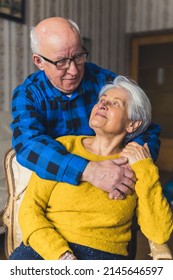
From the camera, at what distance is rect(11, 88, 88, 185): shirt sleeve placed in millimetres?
1127

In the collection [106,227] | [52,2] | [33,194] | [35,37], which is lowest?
[106,227]

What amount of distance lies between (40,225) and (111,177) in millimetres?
304

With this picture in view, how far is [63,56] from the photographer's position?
1.30 metres

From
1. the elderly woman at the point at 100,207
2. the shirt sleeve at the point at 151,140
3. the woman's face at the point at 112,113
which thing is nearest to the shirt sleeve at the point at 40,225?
the elderly woman at the point at 100,207

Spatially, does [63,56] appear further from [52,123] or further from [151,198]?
[151,198]

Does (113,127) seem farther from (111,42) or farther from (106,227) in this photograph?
(111,42)

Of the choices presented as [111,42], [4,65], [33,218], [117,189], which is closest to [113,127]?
[117,189]

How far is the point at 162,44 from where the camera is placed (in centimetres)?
478

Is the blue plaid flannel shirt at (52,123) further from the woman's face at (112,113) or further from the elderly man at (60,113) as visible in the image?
the woman's face at (112,113)

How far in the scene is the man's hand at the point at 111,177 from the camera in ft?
3.68

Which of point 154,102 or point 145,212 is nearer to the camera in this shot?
point 145,212

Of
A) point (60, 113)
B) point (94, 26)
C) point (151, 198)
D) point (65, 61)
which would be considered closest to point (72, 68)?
point (65, 61)

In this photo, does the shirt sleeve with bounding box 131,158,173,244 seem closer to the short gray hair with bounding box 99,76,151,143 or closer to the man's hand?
the man's hand

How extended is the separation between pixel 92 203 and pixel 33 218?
218 mm
